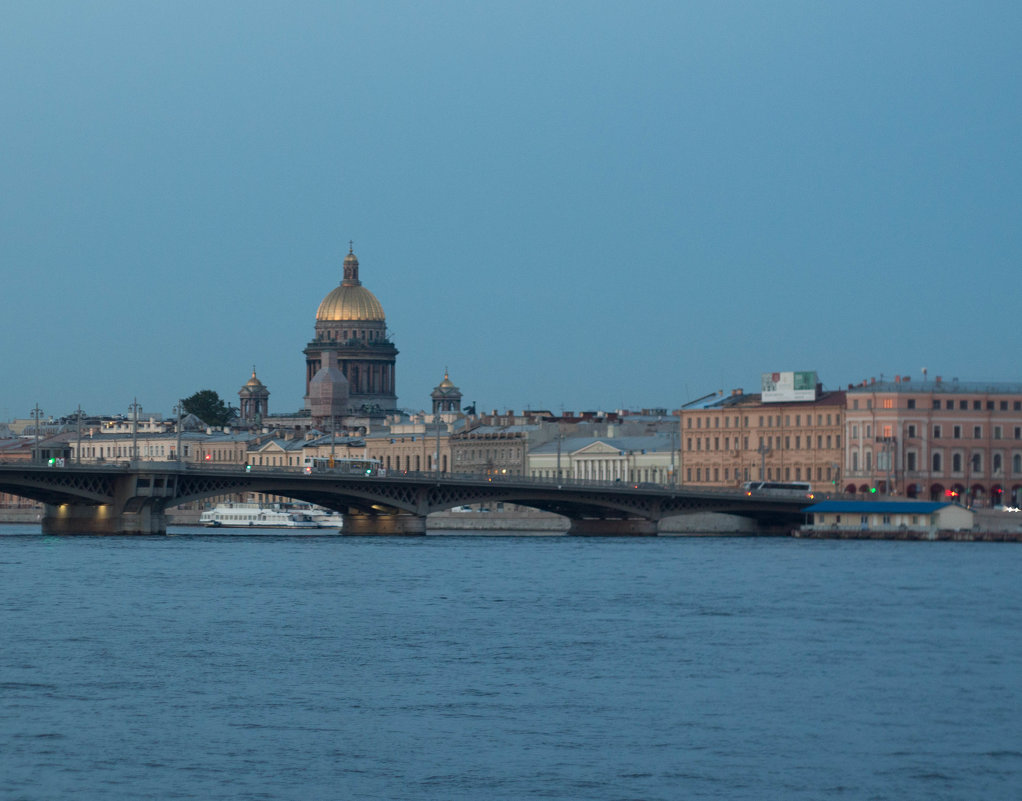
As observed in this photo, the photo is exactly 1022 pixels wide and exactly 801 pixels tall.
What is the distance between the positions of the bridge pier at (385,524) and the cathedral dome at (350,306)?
75.5m

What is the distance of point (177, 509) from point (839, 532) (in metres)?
53.3

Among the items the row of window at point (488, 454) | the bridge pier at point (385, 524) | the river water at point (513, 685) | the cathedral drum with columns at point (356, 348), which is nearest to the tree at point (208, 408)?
the cathedral drum with columns at point (356, 348)

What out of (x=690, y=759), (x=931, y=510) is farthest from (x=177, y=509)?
(x=690, y=759)

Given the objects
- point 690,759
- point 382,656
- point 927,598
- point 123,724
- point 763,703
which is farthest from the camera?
point 927,598

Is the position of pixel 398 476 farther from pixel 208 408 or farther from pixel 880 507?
pixel 208 408

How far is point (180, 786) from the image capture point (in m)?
23.7

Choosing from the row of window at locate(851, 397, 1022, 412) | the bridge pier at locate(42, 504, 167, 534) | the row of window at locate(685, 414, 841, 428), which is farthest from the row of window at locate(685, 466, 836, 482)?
the bridge pier at locate(42, 504, 167, 534)

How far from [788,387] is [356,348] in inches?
2523

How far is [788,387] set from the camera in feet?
331

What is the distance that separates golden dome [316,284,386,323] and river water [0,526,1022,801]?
108 metres

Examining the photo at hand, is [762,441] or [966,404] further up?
[966,404]

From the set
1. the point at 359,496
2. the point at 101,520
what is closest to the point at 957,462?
the point at 359,496

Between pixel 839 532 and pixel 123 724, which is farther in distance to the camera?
pixel 839 532

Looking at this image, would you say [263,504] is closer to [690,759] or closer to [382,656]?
[382,656]
